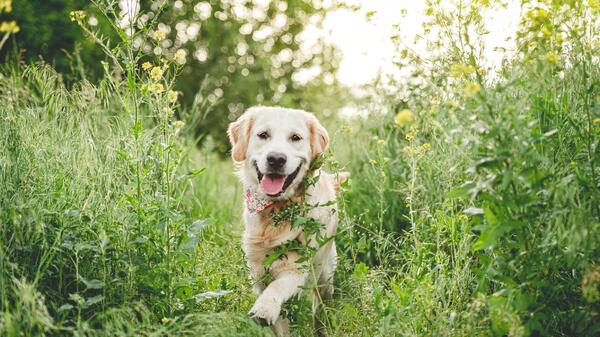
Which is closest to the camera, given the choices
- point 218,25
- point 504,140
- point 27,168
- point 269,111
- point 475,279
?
point 504,140

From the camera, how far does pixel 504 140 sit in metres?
2.22

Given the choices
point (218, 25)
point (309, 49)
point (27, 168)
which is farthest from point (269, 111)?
point (309, 49)

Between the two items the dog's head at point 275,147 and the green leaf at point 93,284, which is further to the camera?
the dog's head at point 275,147

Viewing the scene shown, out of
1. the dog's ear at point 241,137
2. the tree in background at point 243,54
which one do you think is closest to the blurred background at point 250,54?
the tree in background at point 243,54

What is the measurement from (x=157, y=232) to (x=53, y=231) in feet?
1.58

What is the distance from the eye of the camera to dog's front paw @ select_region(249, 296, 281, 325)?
9.36ft

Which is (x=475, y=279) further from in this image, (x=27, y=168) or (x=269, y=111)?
(x=27, y=168)

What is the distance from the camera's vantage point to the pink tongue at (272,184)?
3.28 m

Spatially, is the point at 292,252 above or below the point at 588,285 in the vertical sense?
below

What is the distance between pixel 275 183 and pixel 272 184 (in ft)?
0.06

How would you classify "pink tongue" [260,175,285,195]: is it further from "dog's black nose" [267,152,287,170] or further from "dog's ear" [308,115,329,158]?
"dog's ear" [308,115,329,158]

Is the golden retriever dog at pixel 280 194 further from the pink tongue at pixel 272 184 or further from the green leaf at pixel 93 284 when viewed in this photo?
the green leaf at pixel 93 284

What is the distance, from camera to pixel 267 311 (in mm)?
2859

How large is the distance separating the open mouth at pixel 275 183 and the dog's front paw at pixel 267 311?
2.08 feet
